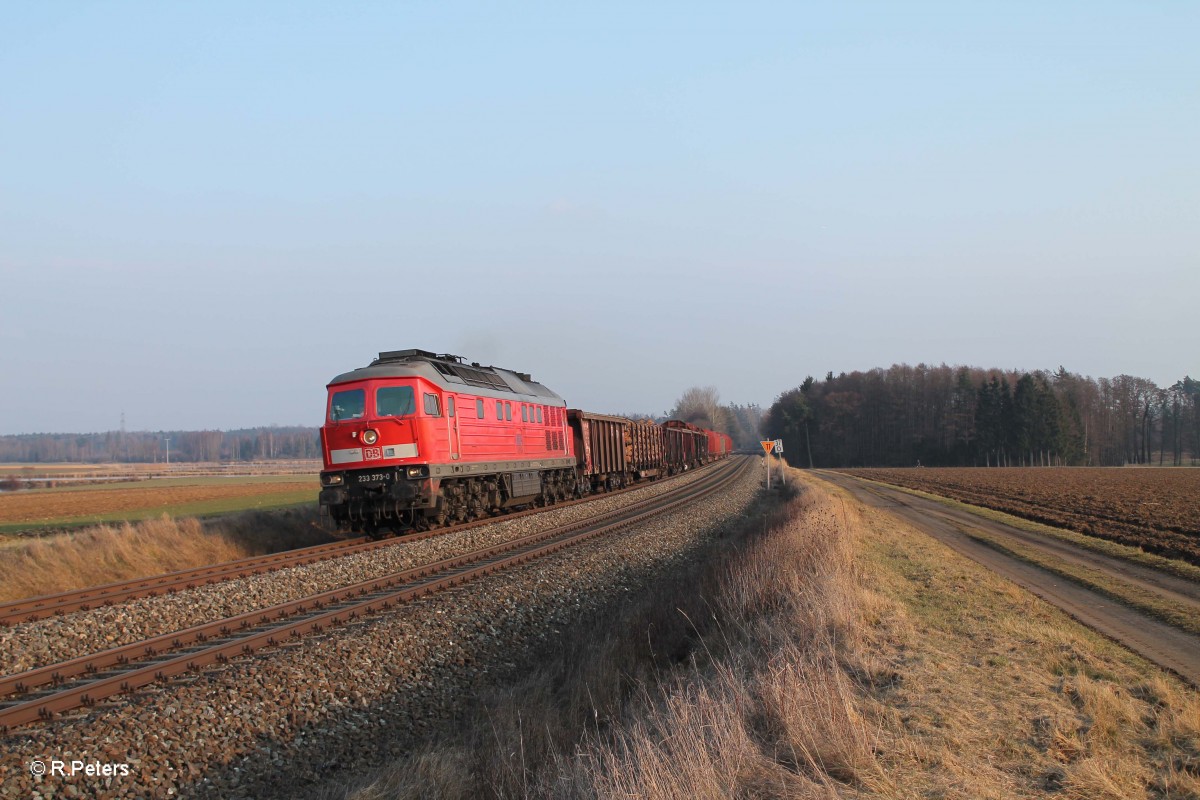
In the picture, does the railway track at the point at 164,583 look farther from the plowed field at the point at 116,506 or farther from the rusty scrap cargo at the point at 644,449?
the rusty scrap cargo at the point at 644,449

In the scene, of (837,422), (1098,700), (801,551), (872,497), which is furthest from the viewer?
(837,422)

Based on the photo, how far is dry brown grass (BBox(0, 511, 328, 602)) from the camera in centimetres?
1480

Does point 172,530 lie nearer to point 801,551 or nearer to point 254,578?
point 254,578

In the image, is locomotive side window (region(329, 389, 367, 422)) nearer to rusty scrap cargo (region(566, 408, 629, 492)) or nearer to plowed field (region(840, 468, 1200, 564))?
rusty scrap cargo (region(566, 408, 629, 492))

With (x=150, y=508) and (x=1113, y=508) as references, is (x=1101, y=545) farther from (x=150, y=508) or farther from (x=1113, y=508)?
(x=150, y=508)

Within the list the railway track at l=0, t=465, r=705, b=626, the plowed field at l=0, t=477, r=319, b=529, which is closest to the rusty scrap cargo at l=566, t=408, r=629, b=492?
the railway track at l=0, t=465, r=705, b=626

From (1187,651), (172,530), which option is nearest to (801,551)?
(1187,651)

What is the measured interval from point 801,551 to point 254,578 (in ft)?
30.2

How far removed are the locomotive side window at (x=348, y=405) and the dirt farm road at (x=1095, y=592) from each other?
1420cm

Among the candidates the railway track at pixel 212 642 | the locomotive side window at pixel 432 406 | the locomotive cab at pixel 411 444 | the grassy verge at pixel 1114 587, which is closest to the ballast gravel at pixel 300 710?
the railway track at pixel 212 642

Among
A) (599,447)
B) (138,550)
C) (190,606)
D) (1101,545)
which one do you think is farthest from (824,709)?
(599,447)

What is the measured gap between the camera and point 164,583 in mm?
13203

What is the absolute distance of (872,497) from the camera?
129 ft

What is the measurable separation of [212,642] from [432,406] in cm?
992
